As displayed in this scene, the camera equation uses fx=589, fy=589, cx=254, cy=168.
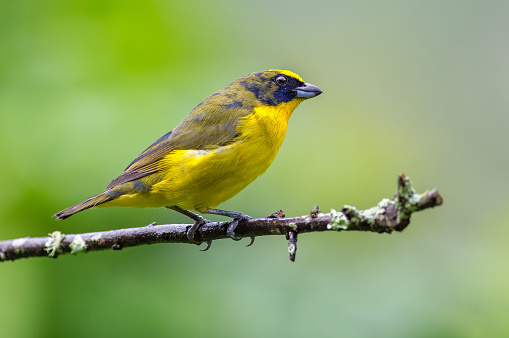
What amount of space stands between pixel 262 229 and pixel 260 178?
124 cm

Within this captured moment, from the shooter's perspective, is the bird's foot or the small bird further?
the small bird

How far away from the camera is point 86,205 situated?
11.0 feet

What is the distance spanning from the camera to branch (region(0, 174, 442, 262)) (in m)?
2.07

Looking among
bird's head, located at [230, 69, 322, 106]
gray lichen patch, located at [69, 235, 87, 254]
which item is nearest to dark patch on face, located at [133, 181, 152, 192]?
gray lichen patch, located at [69, 235, 87, 254]

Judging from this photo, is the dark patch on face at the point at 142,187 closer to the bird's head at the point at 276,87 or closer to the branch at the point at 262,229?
the branch at the point at 262,229

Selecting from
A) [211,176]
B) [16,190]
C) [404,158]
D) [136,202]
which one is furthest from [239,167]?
[404,158]

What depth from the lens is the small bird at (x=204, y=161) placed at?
366 cm

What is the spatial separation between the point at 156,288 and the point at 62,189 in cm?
87

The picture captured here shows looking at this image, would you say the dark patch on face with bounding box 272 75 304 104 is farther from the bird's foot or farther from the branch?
the branch

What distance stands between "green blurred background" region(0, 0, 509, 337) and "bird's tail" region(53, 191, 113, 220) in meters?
0.25

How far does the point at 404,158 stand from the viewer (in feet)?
15.7

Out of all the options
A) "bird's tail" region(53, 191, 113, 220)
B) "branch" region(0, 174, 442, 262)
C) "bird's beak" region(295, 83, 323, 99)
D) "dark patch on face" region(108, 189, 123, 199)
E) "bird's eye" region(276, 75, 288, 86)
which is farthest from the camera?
"bird's eye" region(276, 75, 288, 86)
